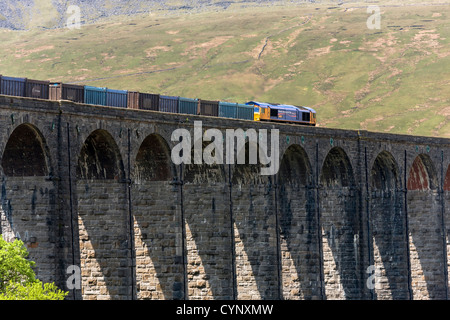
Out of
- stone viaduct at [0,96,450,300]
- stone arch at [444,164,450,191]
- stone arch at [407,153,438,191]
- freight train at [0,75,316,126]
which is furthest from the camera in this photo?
stone arch at [444,164,450,191]

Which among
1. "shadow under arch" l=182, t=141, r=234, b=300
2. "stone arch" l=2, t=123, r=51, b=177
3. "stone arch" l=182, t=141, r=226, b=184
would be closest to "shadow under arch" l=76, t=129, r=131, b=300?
"stone arch" l=2, t=123, r=51, b=177

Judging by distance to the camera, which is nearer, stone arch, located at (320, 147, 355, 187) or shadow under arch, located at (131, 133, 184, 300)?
shadow under arch, located at (131, 133, 184, 300)

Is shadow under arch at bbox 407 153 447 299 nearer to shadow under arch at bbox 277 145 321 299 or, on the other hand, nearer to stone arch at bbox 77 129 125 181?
shadow under arch at bbox 277 145 321 299

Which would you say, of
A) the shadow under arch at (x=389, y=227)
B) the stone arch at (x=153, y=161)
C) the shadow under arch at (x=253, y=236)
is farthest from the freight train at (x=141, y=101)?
the shadow under arch at (x=389, y=227)

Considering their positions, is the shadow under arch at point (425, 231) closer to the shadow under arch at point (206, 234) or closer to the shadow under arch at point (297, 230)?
the shadow under arch at point (297, 230)

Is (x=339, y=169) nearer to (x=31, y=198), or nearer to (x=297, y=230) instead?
(x=297, y=230)
